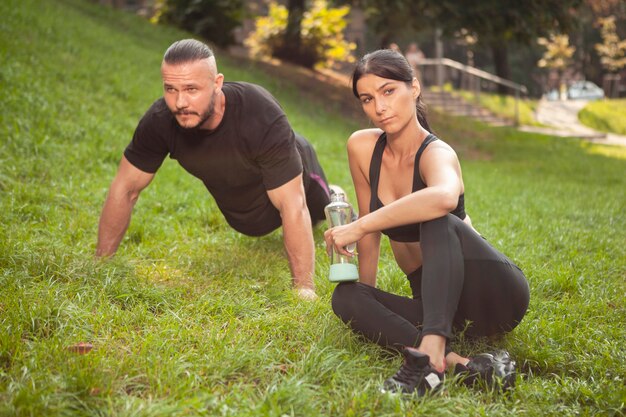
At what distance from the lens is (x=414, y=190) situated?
3732 millimetres

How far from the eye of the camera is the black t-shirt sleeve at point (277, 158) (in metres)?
4.92

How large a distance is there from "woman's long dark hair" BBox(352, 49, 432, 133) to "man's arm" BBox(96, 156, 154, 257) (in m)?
2.07

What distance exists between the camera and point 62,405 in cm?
271

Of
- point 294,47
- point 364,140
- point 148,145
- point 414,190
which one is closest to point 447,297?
point 414,190

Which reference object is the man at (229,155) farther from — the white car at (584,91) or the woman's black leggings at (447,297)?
the white car at (584,91)

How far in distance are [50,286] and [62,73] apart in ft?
24.9

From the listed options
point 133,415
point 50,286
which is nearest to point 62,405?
point 133,415

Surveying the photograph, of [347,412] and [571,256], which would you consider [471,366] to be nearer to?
[347,412]

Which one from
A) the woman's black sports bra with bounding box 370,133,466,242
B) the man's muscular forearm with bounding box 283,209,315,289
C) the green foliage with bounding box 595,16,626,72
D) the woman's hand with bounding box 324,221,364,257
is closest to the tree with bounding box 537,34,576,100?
the green foliage with bounding box 595,16,626,72

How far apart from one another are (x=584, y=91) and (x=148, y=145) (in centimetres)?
5091

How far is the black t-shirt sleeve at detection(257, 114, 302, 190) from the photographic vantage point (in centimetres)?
492

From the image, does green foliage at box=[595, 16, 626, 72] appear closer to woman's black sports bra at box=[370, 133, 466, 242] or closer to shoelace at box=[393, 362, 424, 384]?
woman's black sports bra at box=[370, 133, 466, 242]

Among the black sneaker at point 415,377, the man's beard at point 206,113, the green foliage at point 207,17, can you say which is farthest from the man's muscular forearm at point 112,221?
the green foliage at point 207,17

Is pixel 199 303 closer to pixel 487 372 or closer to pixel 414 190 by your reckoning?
pixel 414 190
